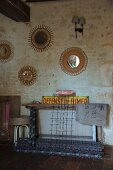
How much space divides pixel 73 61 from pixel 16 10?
1.44m

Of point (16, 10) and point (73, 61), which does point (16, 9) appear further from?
point (73, 61)

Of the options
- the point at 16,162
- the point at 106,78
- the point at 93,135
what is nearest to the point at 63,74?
the point at 106,78

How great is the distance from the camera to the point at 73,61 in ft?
18.1

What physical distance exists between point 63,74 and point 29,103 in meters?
0.88

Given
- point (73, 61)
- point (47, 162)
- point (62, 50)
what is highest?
point (62, 50)

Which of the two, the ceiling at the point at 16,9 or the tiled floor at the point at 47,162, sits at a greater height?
the ceiling at the point at 16,9

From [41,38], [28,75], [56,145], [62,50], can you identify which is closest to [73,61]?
[62,50]

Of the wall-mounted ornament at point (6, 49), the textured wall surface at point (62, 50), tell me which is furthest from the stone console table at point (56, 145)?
the wall-mounted ornament at point (6, 49)

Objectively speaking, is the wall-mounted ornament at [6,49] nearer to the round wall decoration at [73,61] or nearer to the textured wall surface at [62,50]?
the textured wall surface at [62,50]

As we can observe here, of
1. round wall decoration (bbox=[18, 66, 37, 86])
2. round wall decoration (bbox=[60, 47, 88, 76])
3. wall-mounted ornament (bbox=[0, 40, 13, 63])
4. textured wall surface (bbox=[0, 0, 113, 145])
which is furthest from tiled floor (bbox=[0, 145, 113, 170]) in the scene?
wall-mounted ornament (bbox=[0, 40, 13, 63])

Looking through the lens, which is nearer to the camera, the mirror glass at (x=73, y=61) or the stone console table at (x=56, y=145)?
the stone console table at (x=56, y=145)

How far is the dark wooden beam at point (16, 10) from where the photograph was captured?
4.62 meters

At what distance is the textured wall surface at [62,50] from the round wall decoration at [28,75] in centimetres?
8

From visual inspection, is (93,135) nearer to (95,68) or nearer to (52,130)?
(52,130)
